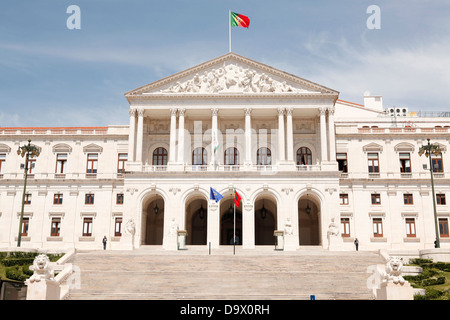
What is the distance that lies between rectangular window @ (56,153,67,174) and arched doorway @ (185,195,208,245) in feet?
52.6

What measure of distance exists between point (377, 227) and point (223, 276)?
28857 mm

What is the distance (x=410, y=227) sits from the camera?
2176 inches

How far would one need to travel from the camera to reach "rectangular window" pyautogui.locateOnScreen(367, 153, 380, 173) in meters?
58.3

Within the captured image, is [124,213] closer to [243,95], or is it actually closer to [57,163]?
[57,163]

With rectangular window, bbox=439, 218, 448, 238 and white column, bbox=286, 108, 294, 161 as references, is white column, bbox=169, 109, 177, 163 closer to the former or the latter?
white column, bbox=286, 108, 294, 161

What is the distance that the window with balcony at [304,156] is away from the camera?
5781 centimetres

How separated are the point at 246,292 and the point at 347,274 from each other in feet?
27.4

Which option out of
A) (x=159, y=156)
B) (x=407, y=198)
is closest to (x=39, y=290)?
(x=159, y=156)

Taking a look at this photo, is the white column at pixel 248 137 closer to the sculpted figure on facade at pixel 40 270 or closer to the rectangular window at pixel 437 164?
the rectangular window at pixel 437 164

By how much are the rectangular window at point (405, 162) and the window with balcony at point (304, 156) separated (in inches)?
422

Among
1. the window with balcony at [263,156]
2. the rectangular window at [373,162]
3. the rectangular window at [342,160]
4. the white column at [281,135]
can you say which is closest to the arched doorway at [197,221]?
the window with balcony at [263,156]

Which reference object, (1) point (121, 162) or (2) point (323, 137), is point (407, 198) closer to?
(2) point (323, 137)

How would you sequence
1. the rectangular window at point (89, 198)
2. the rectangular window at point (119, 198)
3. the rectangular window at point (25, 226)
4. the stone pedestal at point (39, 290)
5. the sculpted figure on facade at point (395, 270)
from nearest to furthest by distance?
the sculpted figure on facade at point (395, 270)
the stone pedestal at point (39, 290)
the rectangular window at point (25, 226)
the rectangular window at point (119, 198)
the rectangular window at point (89, 198)
